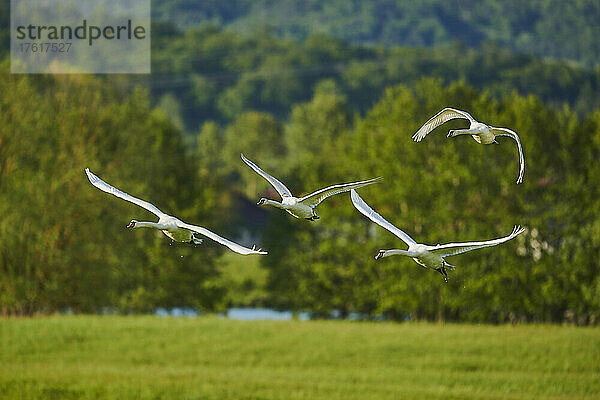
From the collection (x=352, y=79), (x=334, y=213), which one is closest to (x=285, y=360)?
(x=334, y=213)

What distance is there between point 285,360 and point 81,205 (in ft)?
56.9

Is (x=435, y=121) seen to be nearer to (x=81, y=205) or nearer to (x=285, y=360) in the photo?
(x=285, y=360)

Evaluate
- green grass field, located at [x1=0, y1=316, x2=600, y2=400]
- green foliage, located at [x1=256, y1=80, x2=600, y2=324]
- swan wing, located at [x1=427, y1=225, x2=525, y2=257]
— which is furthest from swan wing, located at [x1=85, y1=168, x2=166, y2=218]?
green foliage, located at [x1=256, y1=80, x2=600, y2=324]

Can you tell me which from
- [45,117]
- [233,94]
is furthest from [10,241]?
[233,94]

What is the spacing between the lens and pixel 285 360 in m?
33.4

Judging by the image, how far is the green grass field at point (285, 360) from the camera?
2638 centimetres

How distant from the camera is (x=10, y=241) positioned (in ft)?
150

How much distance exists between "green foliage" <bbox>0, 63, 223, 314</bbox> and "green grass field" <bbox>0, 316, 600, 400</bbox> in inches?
259

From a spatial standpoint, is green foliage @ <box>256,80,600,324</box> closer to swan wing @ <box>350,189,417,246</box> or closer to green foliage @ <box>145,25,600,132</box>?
swan wing @ <box>350,189,417,246</box>

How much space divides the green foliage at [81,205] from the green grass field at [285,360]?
6580 millimetres

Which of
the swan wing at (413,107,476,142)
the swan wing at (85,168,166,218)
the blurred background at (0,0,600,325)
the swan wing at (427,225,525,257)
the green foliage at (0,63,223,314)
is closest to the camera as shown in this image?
the swan wing at (427,225,525,257)

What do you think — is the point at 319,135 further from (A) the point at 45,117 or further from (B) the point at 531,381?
(B) the point at 531,381

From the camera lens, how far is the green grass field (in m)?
26.4

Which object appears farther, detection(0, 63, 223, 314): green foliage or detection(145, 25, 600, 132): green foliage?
detection(145, 25, 600, 132): green foliage
